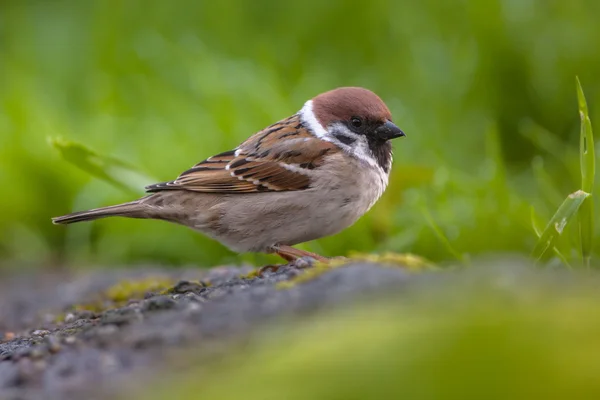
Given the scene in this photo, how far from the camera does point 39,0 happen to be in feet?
27.6

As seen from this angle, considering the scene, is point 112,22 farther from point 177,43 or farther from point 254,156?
point 254,156

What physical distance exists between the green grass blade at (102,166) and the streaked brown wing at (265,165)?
0.43 meters

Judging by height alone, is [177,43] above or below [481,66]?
above

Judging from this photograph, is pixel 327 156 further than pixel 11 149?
No

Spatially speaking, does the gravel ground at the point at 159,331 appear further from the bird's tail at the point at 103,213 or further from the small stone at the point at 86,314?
the bird's tail at the point at 103,213

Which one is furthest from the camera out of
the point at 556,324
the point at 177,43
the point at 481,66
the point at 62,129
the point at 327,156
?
the point at 177,43

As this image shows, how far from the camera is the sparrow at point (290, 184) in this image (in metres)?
3.91

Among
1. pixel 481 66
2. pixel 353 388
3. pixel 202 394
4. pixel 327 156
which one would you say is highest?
pixel 481 66

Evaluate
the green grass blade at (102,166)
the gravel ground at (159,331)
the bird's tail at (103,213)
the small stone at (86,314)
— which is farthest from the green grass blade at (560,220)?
the green grass blade at (102,166)

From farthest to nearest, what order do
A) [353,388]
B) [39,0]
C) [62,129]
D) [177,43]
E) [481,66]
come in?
[39,0]
[177,43]
[62,129]
[481,66]
[353,388]

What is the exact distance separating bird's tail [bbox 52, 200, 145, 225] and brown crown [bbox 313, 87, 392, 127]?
3.25 feet

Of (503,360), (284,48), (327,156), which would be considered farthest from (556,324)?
(284,48)

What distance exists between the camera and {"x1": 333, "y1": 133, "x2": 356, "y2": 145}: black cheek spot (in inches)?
164

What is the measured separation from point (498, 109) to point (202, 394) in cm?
481
